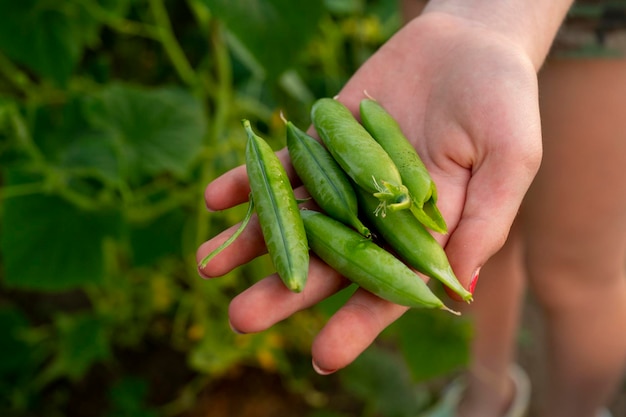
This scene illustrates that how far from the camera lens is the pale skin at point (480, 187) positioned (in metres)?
0.92

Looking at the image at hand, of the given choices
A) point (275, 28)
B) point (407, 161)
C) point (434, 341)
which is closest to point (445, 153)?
point (407, 161)

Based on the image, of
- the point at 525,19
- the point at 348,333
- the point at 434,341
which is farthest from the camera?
the point at 434,341

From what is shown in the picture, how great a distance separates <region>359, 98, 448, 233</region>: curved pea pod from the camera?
3.14 ft

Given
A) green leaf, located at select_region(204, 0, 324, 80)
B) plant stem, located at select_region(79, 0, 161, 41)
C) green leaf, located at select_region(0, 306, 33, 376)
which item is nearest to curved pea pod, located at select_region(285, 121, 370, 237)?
green leaf, located at select_region(204, 0, 324, 80)

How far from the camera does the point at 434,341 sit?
1515 mm

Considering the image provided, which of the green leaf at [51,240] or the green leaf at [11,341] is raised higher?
the green leaf at [51,240]

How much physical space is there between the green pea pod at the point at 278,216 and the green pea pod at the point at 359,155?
99 millimetres

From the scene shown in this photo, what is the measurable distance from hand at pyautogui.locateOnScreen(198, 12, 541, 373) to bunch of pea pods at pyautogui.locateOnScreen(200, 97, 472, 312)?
0.11 feet

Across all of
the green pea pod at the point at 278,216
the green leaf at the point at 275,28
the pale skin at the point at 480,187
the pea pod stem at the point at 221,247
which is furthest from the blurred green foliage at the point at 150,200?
the pea pod stem at the point at 221,247

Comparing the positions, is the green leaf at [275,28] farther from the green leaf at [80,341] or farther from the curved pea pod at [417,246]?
the green leaf at [80,341]

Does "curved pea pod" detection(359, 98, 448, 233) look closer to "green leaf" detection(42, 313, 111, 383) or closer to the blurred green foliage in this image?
the blurred green foliage

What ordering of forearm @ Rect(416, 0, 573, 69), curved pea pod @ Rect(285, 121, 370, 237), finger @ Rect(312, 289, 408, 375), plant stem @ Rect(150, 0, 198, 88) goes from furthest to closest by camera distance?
1. plant stem @ Rect(150, 0, 198, 88)
2. forearm @ Rect(416, 0, 573, 69)
3. curved pea pod @ Rect(285, 121, 370, 237)
4. finger @ Rect(312, 289, 408, 375)

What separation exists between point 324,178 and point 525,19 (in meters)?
0.49

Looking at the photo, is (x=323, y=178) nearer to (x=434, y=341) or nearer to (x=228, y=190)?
(x=228, y=190)
